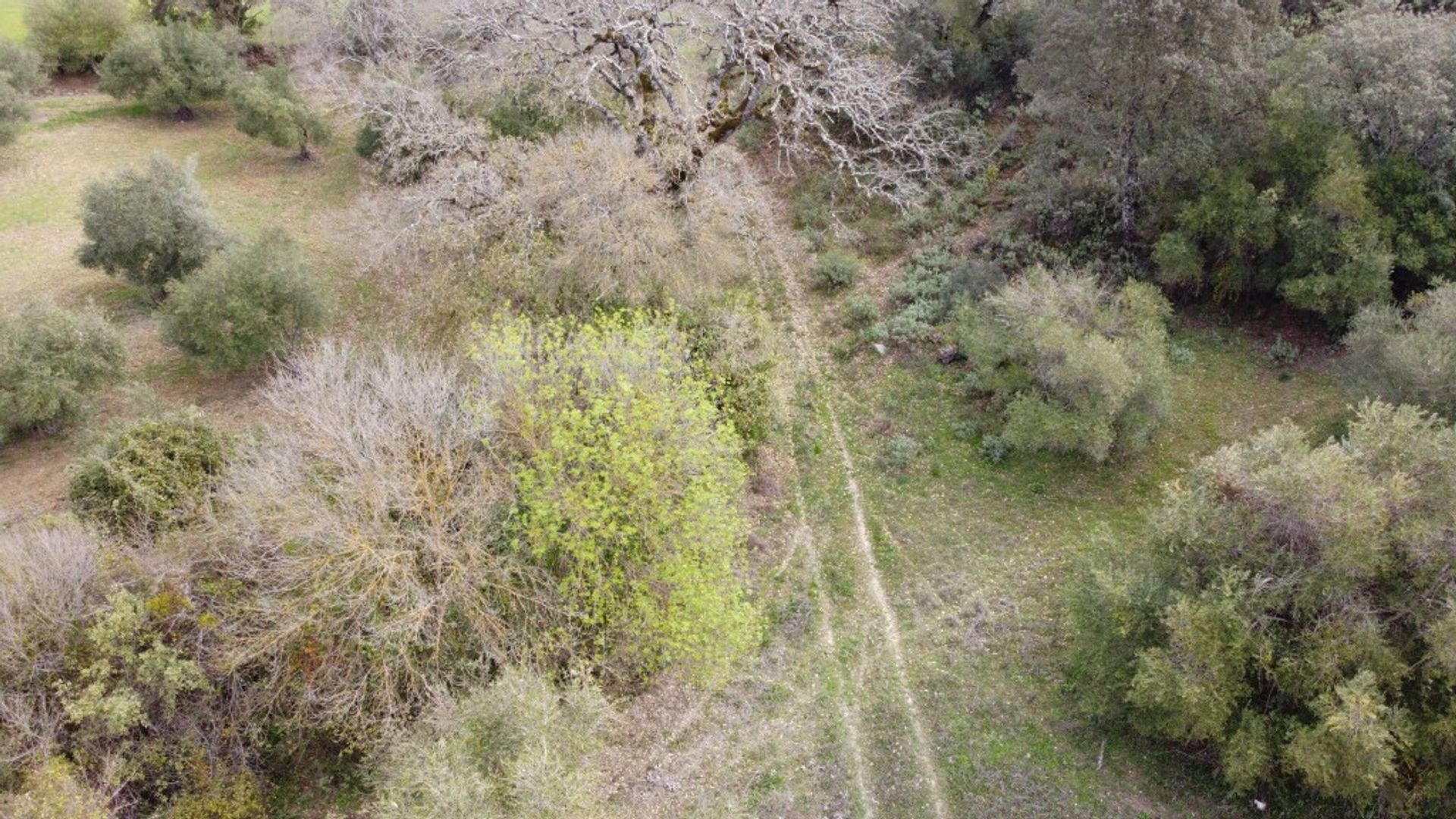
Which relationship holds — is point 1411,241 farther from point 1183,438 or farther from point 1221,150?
point 1183,438

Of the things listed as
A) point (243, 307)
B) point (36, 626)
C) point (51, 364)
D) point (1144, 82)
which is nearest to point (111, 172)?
point (51, 364)

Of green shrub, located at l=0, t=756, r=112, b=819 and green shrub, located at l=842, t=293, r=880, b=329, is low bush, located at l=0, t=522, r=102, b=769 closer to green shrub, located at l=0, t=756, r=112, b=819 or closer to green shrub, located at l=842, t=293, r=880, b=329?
green shrub, located at l=0, t=756, r=112, b=819

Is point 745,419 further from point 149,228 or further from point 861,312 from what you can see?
point 149,228

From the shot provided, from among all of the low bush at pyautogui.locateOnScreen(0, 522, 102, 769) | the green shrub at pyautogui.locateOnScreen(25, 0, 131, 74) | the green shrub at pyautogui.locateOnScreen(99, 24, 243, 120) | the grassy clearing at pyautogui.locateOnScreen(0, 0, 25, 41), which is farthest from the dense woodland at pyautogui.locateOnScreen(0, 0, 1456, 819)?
the grassy clearing at pyautogui.locateOnScreen(0, 0, 25, 41)

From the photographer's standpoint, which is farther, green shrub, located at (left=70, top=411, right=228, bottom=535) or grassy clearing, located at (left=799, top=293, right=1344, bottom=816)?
green shrub, located at (left=70, top=411, right=228, bottom=535)

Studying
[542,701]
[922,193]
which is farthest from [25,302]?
[922,193]
